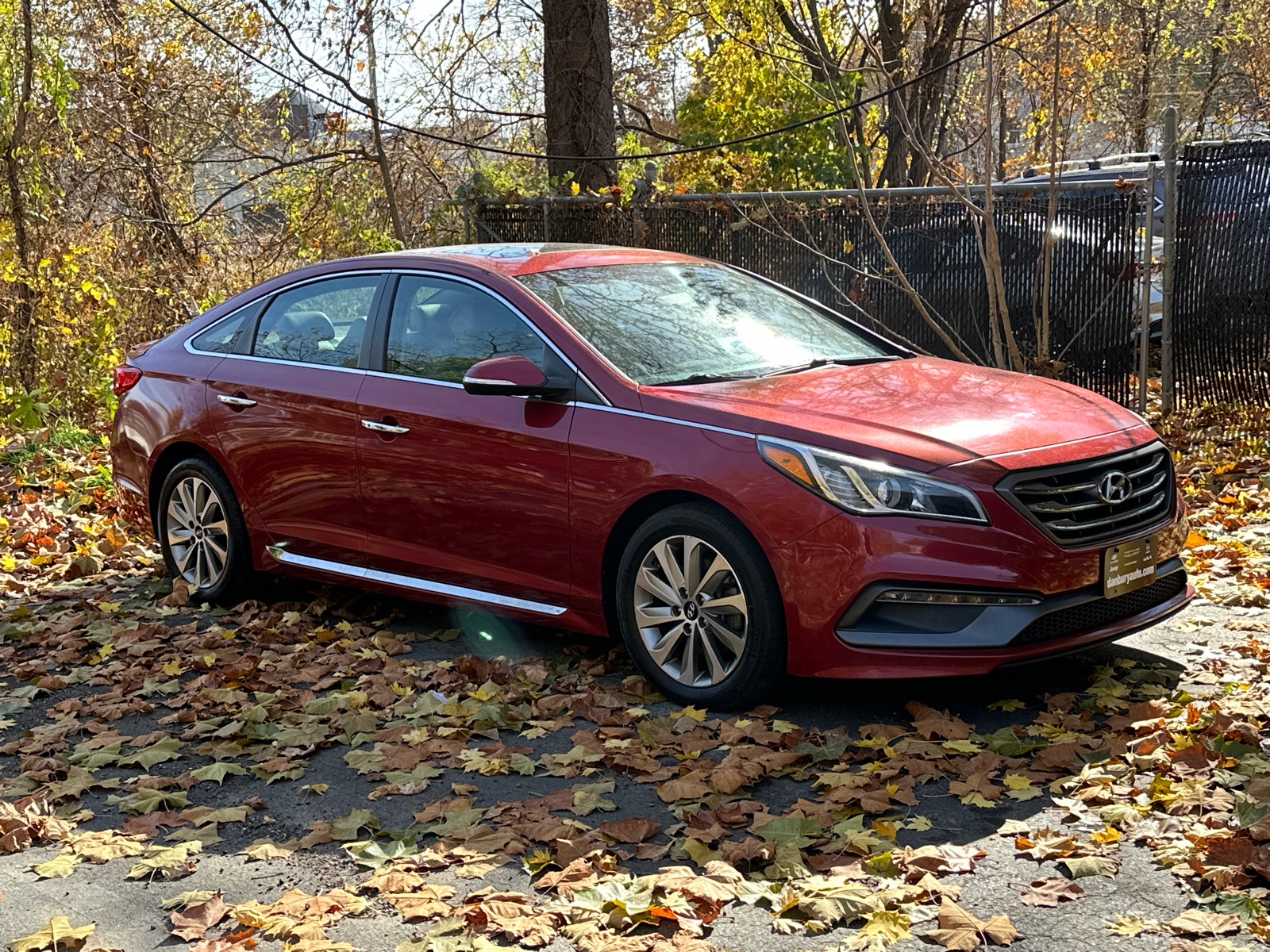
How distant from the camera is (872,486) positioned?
4.75 metres

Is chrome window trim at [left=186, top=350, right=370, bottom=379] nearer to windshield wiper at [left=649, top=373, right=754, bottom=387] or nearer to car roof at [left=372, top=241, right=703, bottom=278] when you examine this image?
car roof at [left=372, top=241, right=703, bottom=278]

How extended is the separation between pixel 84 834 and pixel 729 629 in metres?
2.24

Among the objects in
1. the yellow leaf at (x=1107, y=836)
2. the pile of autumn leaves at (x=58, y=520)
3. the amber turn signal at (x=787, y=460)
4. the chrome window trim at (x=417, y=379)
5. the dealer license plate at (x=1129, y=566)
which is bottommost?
the yellow leaf at (x=1107, y=836)

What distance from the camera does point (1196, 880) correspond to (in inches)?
144

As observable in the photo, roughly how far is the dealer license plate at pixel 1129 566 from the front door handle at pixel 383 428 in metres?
2.89

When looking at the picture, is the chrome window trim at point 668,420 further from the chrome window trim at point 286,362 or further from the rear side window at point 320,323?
the rear side window at point 320,323

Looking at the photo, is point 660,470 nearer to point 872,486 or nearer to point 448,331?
point 872,486

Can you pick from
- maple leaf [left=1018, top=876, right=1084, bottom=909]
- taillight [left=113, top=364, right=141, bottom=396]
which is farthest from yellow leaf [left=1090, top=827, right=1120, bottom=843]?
taillight [left=113, top=364, right=141, bottom=396]

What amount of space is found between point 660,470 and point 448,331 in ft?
4.87

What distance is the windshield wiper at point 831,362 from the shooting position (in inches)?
226

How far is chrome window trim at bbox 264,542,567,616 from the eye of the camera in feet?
18.7

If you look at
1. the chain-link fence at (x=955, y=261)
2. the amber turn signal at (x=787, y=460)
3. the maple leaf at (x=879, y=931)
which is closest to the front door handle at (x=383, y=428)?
the amber turn signal at (x=787, y=460)

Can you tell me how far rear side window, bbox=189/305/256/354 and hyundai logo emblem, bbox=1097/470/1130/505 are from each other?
424cm

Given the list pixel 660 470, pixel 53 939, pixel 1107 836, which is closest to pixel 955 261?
pixel 660 470
